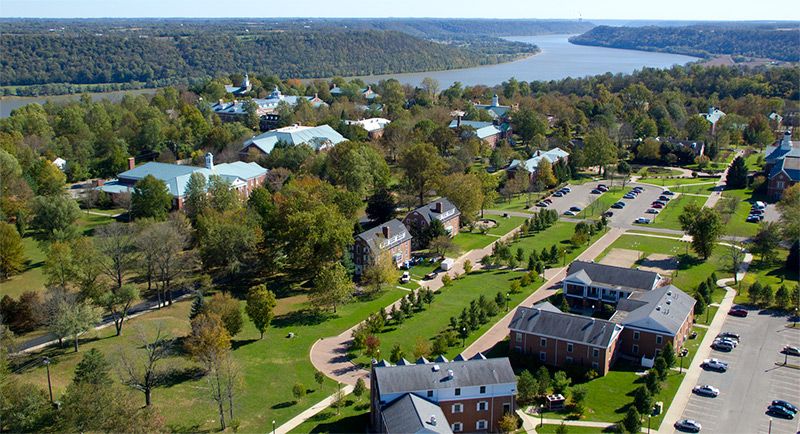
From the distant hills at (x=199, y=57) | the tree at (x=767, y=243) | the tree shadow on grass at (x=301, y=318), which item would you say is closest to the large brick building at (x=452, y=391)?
the tree shadow on grass at (x=301, y=318)

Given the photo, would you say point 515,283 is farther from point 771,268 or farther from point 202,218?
point 202,218

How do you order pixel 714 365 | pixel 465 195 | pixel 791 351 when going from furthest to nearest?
pixel 465 195
pixel 791 351
pixel 714 365

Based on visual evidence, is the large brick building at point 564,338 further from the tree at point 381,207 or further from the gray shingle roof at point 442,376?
the tree at point 381,207

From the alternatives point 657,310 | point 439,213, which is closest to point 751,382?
point 657,310

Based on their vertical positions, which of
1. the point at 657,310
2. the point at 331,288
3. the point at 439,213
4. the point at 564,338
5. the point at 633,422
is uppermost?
the point at 439,213

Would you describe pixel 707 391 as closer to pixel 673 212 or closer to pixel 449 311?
pixel 449 311

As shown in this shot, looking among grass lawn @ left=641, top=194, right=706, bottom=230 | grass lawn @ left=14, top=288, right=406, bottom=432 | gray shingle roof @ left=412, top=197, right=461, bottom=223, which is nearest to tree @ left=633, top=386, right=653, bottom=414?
grass lawn @ left=14, top=288, right=406, bottom=432

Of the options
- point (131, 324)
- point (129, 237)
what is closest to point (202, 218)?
point (129, 237)

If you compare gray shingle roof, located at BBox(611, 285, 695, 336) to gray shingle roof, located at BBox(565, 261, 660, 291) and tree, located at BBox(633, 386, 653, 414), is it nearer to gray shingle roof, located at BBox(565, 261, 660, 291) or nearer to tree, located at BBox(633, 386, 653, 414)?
gray shingle roof, located at BBox(565, 261, 660, 291)
